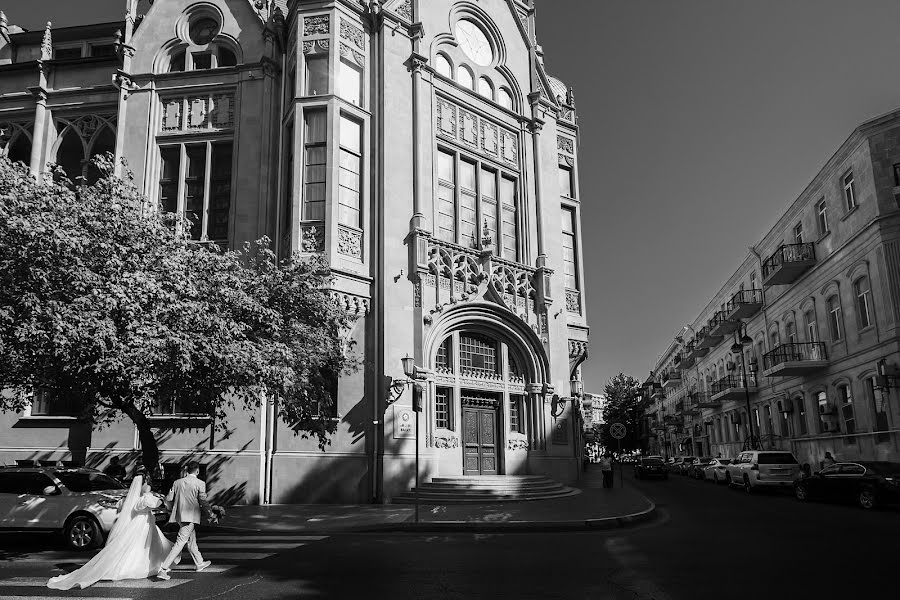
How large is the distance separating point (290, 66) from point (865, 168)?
74.4 feet

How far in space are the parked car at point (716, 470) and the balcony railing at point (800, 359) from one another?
5286mm

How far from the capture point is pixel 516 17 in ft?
96.9

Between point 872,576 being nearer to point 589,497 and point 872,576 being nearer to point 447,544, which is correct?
point 447,544

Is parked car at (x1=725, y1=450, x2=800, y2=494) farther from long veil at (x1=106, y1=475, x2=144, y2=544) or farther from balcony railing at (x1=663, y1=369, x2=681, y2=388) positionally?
balcony railing at (x1=663, y1=369, x2=681, y2=388)

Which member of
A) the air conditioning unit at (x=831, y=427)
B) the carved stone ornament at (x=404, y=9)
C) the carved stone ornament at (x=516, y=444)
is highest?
the carved stone ornament at (x=404, y=9)

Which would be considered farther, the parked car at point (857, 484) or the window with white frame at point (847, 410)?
the window with white frame at point (847, 410)

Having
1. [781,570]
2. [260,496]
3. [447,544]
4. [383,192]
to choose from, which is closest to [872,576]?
[781,570]

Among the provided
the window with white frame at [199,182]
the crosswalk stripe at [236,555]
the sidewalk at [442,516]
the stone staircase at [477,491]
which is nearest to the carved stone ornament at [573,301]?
the stone staircase at [477,491]

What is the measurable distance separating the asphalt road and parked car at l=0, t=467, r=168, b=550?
445 mm

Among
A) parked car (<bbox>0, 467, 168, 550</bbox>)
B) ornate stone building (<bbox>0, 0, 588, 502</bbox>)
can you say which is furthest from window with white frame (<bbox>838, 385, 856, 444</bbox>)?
parked car (<bbox>0, 467, 168, 550</bbox>)

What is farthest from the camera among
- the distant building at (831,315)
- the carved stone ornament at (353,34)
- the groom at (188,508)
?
the distant building at (831,315)

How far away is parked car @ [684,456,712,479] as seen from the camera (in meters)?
41.5

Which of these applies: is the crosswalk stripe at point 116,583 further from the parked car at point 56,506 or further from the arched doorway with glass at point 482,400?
the arched doorway with glass at point 482,400

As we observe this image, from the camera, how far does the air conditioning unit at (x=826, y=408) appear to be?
30656 millimetres
